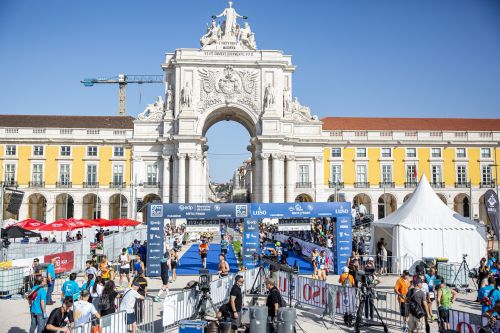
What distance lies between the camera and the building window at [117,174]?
54781 millimetres

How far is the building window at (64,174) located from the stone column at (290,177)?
25280mm

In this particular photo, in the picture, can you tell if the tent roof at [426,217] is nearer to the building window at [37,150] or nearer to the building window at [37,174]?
the building window at [37,174]

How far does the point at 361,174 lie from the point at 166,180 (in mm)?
22971

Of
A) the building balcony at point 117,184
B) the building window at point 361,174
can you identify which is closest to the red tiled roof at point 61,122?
the building balcony at point 117,184

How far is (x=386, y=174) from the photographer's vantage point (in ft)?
185

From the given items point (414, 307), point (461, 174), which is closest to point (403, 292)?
point (414, 307)

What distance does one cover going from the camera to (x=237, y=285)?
1155 centimetres

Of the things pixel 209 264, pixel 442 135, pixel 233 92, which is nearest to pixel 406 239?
pixel 209 264

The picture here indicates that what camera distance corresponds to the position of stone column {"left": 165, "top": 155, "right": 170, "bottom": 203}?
52719mm

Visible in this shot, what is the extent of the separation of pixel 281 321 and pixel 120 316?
3742mm

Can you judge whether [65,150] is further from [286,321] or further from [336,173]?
[286,321]

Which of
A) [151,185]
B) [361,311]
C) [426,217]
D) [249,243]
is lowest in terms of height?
[361,311]

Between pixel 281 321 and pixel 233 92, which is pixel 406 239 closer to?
pixel 281 321

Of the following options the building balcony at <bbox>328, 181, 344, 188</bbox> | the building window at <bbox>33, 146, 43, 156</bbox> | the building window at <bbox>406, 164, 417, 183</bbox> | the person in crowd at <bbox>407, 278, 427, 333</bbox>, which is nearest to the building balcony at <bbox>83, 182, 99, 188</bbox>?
the building window at <bbox>33, 146, 43, 156</bbox>
